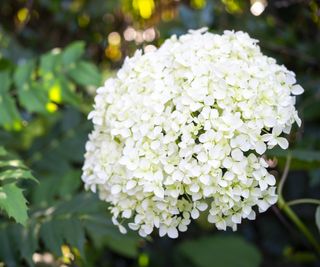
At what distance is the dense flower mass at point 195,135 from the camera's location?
134cm

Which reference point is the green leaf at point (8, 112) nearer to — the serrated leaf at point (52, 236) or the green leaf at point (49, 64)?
the green leaf at point (49, 64)

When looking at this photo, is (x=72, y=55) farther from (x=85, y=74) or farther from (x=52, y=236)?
(x=52, y=236)

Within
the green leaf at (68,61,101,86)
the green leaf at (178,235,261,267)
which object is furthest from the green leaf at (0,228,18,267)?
the green leaf at (178,235,261,267)

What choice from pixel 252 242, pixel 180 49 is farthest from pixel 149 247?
pixel 180 49

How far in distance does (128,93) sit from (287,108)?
1.39 feet

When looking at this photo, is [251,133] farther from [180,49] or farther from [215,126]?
[180,49]

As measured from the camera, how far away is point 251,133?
135cm

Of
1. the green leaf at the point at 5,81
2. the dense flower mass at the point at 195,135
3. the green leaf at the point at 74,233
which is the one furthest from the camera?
the green leaf at the point at 5,81

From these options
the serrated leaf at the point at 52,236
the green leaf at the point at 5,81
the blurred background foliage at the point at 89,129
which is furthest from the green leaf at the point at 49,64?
the serrated leaf at the point at 52,236

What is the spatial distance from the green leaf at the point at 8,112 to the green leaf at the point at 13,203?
56 centimetres

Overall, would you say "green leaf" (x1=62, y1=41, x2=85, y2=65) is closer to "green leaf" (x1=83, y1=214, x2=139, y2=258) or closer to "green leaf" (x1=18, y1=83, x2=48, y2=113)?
"green leaf" (x1=18, y1=83, x2=48, y2=113)

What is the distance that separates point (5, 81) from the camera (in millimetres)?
2125

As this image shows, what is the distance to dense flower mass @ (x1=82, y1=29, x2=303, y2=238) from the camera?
1.34m

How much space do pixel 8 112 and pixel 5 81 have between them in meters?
0.16
